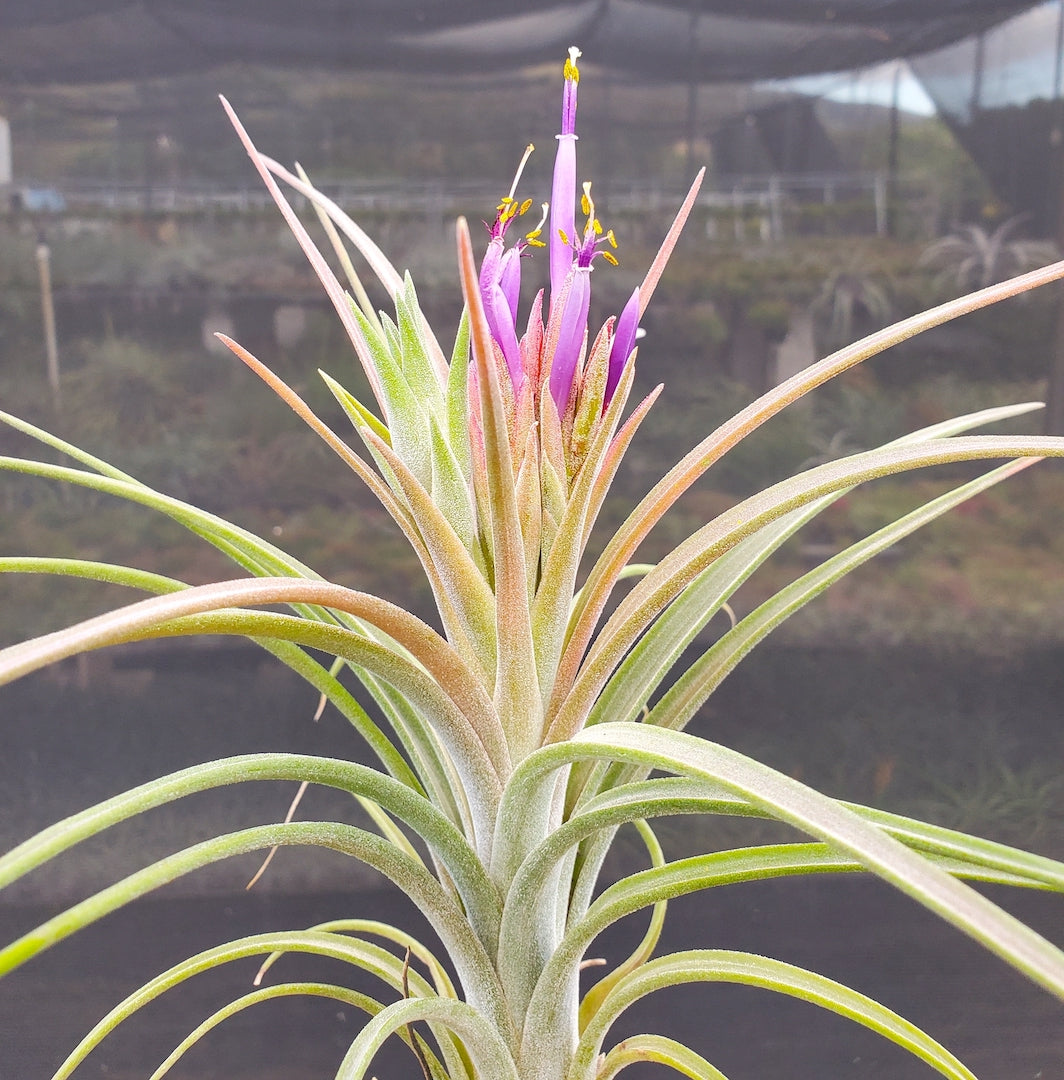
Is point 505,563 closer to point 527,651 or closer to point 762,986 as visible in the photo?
point 527,651

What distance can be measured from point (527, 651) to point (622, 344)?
0.55ft

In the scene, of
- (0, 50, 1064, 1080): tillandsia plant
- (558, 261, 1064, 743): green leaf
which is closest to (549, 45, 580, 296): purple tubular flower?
(0, 50, 1064, 1080): tillandsia plant

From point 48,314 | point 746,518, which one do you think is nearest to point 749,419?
point 746,518

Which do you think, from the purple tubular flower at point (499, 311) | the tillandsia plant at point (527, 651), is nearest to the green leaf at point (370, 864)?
the tillandsia plant at point (527, 651)

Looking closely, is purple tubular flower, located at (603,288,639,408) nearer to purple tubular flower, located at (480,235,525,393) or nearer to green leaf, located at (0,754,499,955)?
purple tubular flower, located at (480,235,525,393)

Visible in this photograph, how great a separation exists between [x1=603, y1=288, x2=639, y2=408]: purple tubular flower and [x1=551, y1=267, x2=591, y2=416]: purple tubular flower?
2cm

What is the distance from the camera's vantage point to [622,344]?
452mm

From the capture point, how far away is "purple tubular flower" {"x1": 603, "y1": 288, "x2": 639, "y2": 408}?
451mm

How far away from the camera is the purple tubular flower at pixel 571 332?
44 cm

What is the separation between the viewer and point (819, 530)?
1405 mm

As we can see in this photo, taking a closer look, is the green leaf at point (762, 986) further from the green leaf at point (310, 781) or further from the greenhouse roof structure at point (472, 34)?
the greenhouse roof structure at point (472, 34)

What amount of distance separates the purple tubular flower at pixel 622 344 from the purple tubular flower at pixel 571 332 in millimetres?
18

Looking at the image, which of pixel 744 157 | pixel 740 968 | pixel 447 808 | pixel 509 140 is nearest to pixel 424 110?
pixel 509 140

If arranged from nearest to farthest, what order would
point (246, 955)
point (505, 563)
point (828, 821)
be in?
point (828, 821) < point (505, 563) < point (246, 955)
